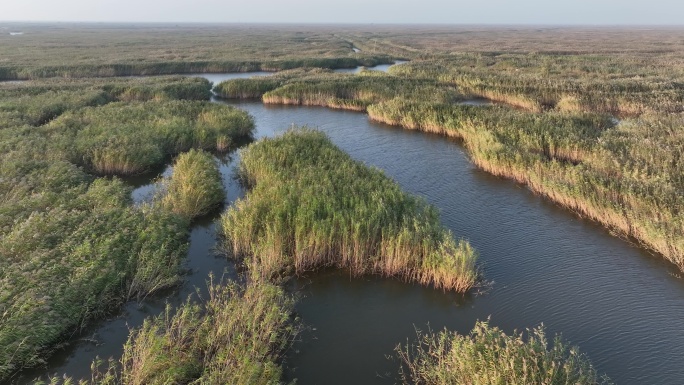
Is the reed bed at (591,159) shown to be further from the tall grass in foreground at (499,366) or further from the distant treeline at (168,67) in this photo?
the distant treeline at (168,67)

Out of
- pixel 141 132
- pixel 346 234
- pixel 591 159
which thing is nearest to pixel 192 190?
pixel 346 234

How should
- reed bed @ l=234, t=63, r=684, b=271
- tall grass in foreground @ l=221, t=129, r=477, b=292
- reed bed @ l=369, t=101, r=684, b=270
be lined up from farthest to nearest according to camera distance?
reed bed @ l=234, t=63, r=684, b=271 → reed bed @ l=369, t=101, r=684, b=270 → tall grass in foreground @ l=221, t=129, r=477, b=292

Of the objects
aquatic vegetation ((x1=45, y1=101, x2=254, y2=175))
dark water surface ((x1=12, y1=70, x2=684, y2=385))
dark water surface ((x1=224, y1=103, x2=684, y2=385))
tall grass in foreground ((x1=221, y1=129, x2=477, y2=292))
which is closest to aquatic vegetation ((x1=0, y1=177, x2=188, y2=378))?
dark water surface ((x1=12, y1=70, x2=684, y2=385))

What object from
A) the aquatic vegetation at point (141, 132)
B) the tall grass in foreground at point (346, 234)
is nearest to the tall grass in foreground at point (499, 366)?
the tall grass in foreground at point (346, 234)

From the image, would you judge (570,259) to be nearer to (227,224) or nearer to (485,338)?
(485,338)

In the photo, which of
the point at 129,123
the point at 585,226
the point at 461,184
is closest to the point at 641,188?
the point at 585,226

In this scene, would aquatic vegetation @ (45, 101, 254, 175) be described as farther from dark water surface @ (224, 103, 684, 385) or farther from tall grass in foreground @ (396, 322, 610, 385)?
tall grass in foreground @ (396, 322, 610, 385)
